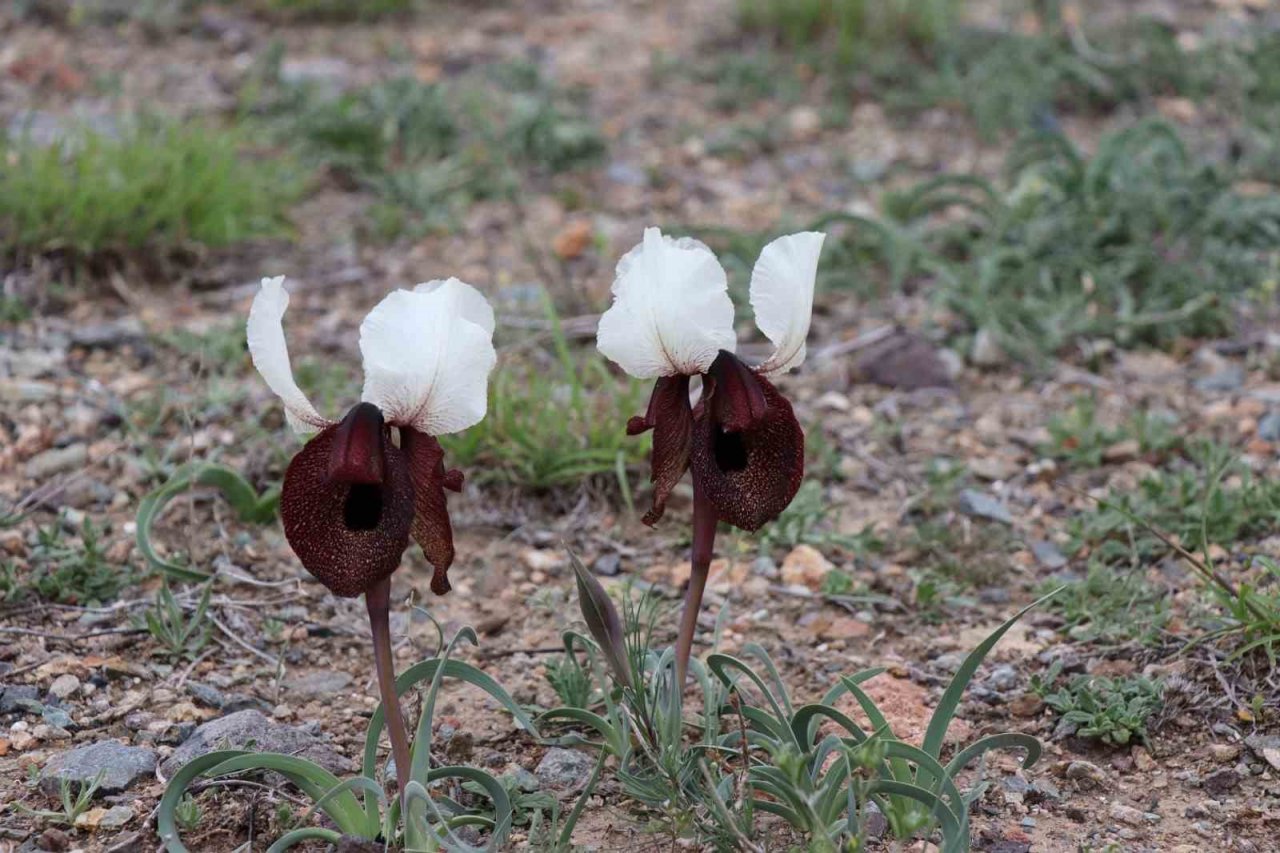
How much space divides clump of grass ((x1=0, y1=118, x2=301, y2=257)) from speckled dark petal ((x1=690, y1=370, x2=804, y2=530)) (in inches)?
109

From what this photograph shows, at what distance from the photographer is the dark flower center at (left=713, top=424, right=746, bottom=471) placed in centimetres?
226

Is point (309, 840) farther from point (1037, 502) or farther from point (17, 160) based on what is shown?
point (17, 160)

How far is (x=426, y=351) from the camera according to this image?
2082mm

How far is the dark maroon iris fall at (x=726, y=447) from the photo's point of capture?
2.23 m

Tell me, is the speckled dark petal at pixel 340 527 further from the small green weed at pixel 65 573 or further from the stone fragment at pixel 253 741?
the small green weed at pixel 65 573

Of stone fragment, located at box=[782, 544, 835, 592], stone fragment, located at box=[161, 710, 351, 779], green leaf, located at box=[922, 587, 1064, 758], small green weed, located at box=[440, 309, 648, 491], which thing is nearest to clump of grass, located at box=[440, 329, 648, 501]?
small green weed, located at box=[440, 309, 648, 491]

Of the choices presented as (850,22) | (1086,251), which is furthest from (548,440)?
(850,22)

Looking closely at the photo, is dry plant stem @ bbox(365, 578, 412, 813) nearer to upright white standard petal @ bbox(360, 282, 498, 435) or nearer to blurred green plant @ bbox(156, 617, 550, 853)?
blurred green plant @ bbox(156, 617, 550, 853)

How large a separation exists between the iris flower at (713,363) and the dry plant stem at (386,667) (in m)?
0.43

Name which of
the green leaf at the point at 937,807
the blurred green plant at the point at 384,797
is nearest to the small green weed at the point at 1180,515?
the green leaf at the point at 937,807

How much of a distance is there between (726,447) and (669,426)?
0.30 feet

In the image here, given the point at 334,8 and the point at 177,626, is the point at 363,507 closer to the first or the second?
the point at 177,626

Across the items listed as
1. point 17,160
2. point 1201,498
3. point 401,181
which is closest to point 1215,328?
point 1201,498

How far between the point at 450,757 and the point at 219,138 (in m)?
2.95
